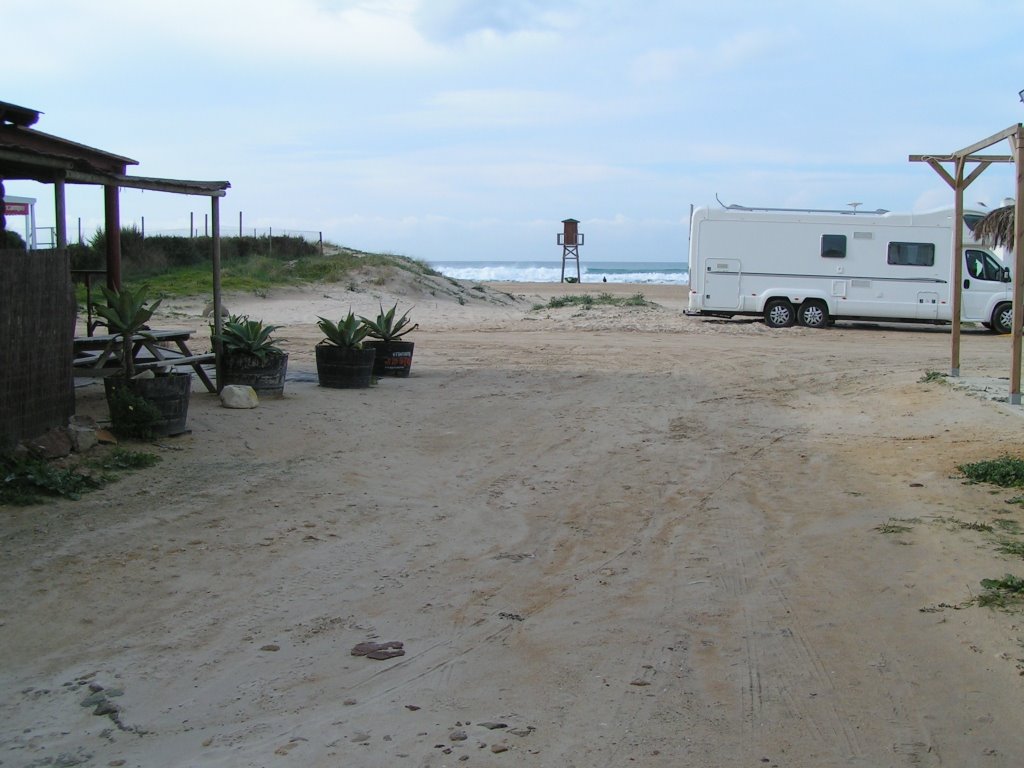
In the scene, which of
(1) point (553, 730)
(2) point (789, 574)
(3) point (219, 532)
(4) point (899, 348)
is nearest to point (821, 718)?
(1) point (553, 730)

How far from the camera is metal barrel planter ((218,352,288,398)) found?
35.6ft

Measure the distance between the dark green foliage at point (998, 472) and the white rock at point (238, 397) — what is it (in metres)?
6.96

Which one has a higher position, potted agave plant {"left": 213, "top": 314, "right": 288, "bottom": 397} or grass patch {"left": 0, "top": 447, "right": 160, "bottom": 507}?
potted agave plant {"left": 213, "top": 314, "right": 288, "bottom": 397}

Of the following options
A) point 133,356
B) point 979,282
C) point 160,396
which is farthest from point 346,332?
point 979,282

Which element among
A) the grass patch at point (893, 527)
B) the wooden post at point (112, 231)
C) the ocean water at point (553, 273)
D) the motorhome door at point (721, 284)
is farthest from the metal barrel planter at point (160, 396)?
the ocean water at point (553, 273)

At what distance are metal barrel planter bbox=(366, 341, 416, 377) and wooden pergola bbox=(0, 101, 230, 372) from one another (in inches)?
110

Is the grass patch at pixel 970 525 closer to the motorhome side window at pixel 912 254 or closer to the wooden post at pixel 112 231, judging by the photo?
the wooden post at pixel 112 231

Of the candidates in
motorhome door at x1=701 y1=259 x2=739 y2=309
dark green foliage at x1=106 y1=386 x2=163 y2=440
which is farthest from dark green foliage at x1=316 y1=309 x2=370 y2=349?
motorhome door at x1=701 y1=259 x2=739 y2=309

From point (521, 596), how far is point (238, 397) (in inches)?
229

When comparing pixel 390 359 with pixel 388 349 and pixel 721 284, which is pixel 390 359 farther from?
pixel 721 284

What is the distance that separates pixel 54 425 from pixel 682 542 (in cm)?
514

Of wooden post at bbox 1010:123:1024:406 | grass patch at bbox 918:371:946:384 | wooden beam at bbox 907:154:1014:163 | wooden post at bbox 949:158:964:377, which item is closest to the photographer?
wooden post at bbox 1010:123:1024:406

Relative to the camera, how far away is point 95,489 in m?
6.96

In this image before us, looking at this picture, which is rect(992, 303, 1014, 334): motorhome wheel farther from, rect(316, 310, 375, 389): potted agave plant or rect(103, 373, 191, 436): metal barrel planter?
rect(103, 373, 191, 436): metal barrel planter
